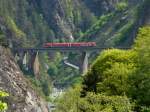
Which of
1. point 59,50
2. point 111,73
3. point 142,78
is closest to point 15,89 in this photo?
point 142,78

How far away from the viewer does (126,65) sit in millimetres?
43250

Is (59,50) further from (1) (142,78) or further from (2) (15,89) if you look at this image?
(2) (15,89)

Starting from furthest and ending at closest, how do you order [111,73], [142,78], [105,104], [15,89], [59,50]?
[59,50] < [111,73] < [142,78] < [105,104] < [15,89]

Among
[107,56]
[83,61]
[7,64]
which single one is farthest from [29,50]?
[7,64]

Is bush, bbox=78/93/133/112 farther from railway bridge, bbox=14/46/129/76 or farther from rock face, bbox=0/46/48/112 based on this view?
railway bridge, bbox=14/46/129/76

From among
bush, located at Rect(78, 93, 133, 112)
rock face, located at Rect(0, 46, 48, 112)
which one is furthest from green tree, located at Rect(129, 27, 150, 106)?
rock face, located at Rect(0, 46, 48, 112)

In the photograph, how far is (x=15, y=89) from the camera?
3194 centimetres

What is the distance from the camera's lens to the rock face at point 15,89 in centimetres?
3047

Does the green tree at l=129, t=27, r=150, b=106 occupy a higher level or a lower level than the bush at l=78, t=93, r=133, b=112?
higher

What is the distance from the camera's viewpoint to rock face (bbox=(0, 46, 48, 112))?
30.5 meters

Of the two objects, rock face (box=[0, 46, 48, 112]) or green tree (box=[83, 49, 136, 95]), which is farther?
green tree (box=[83, 49, 136, 95])

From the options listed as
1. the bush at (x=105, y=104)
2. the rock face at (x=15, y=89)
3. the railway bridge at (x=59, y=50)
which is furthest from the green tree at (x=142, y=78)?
the railway bridge at (x=59, y=50)

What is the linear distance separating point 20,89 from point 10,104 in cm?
280

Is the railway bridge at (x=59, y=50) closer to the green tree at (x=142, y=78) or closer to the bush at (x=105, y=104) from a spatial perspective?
the green tree at (x=142, y=78)
